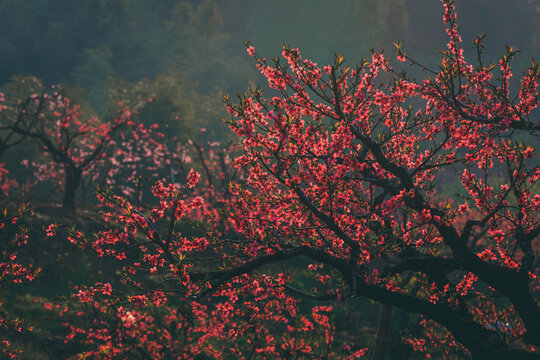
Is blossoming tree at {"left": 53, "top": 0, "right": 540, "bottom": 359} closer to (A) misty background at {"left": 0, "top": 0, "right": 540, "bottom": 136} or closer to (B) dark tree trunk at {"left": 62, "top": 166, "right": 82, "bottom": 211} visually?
(B) dark tree trunk at {"left": 62, "top": 166, "right": 82, "bottom": 211}

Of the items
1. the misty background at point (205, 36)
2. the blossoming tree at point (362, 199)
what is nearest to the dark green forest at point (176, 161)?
the blossoming tree at point (362, 199)

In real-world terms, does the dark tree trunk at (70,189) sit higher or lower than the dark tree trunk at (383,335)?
higher

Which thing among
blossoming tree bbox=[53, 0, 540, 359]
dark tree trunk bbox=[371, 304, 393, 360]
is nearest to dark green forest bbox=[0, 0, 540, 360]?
dark tree trunk bbox=[371, 304, 393, 360]

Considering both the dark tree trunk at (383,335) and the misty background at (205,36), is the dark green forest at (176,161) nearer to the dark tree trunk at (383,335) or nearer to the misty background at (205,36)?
the dark tree trunk at (383,335)

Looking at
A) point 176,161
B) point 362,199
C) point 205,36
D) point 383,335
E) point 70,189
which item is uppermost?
point 205,36

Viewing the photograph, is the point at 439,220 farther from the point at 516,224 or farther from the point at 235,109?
the point at 235,109

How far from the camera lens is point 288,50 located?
7.04 m

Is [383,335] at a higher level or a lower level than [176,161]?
lower

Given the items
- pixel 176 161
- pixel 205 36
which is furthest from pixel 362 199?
pixel 205 36

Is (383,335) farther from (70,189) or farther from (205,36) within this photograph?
(205,36)

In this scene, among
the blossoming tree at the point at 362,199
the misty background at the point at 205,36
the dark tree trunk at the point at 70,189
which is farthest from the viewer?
the misty background at the point at 205,36

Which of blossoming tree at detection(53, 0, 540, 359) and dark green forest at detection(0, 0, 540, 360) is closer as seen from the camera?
blossoming tree at detection(53, 0, 540, 359)

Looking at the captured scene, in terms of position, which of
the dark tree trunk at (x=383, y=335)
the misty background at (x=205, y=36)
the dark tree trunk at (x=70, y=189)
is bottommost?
the dark tree trunk at (x=383, y=335)

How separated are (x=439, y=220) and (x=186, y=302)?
453 centimetres
